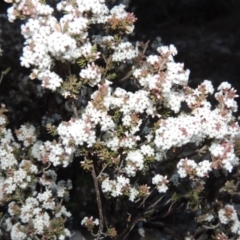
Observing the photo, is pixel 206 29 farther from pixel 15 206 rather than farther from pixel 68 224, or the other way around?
pixel 15 206

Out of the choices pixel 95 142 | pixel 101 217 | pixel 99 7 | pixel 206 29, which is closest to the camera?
pixel 99 7

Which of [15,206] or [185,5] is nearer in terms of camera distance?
[15,206]

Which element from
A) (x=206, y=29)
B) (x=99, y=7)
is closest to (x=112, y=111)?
(x=99, y=7)

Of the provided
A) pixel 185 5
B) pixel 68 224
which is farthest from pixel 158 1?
pixel 68 224

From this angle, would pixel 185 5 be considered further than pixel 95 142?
Yes

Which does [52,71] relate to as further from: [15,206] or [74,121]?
[15,206]

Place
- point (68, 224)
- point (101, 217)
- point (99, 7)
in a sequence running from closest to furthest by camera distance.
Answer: point (99, 7), point (101, 217), point (68, 224)

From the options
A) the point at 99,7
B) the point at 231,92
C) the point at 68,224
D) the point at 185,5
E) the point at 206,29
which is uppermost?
the point at 185,5

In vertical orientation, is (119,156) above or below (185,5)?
below

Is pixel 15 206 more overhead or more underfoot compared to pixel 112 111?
more underfoot
